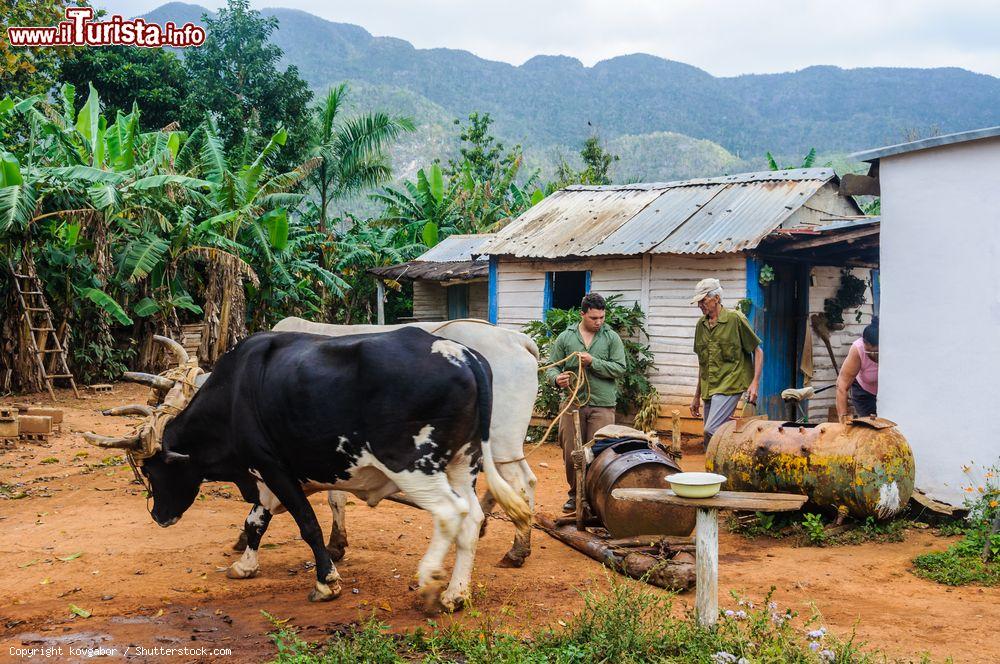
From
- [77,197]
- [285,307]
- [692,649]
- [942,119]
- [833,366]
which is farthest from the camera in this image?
[942,119]

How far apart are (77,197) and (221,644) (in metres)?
12.1

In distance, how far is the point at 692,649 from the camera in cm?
417

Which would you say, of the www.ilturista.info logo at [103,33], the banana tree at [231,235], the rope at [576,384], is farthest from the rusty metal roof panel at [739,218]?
the www.ilturista.info logo at [103,33]

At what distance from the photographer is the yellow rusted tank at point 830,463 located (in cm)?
675

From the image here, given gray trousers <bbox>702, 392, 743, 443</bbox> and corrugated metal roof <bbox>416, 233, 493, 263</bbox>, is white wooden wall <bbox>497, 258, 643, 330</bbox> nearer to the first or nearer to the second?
corrugated metal roof <bbox>416, 233, 493, 263</bbox>

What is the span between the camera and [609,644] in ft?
13.8

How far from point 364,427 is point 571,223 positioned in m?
9.79

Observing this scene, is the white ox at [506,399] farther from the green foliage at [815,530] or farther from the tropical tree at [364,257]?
the tropical tree at [364,257]

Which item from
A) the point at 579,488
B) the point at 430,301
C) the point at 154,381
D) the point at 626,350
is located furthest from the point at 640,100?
the point at 154,381

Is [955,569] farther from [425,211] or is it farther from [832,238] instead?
[425,211]

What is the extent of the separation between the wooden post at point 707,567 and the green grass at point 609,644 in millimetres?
63

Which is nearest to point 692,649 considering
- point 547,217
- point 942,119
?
point 547,217

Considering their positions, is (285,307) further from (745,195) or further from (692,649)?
(692,649)

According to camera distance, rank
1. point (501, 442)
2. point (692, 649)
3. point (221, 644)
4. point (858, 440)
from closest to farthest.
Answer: point (692, 649), point (221, 644), point (501, 442), point (858, 440)
